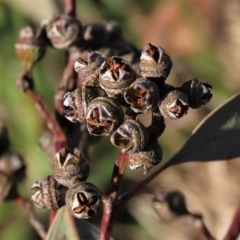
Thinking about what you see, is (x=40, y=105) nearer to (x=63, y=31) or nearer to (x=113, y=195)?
(x=63, y=31)

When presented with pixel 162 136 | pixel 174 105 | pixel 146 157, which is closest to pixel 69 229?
pixel 146 157

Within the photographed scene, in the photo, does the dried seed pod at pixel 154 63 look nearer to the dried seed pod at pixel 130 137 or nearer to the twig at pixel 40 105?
the dried seed pod at pixel 130 137

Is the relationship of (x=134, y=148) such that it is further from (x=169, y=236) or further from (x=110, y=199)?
(x=169, y=236)

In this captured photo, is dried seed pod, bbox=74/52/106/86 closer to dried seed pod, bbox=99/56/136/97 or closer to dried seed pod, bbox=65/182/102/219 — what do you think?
dried seed pod, bbox=99/56/136/97

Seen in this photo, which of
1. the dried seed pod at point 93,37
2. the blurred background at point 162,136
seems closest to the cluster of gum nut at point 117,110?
the dried seed pod at point 93,37

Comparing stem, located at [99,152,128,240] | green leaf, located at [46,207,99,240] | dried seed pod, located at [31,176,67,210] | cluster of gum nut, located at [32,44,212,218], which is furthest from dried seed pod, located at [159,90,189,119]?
green leaf, located at [46,207,99,240]

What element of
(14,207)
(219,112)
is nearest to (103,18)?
(14,207)
